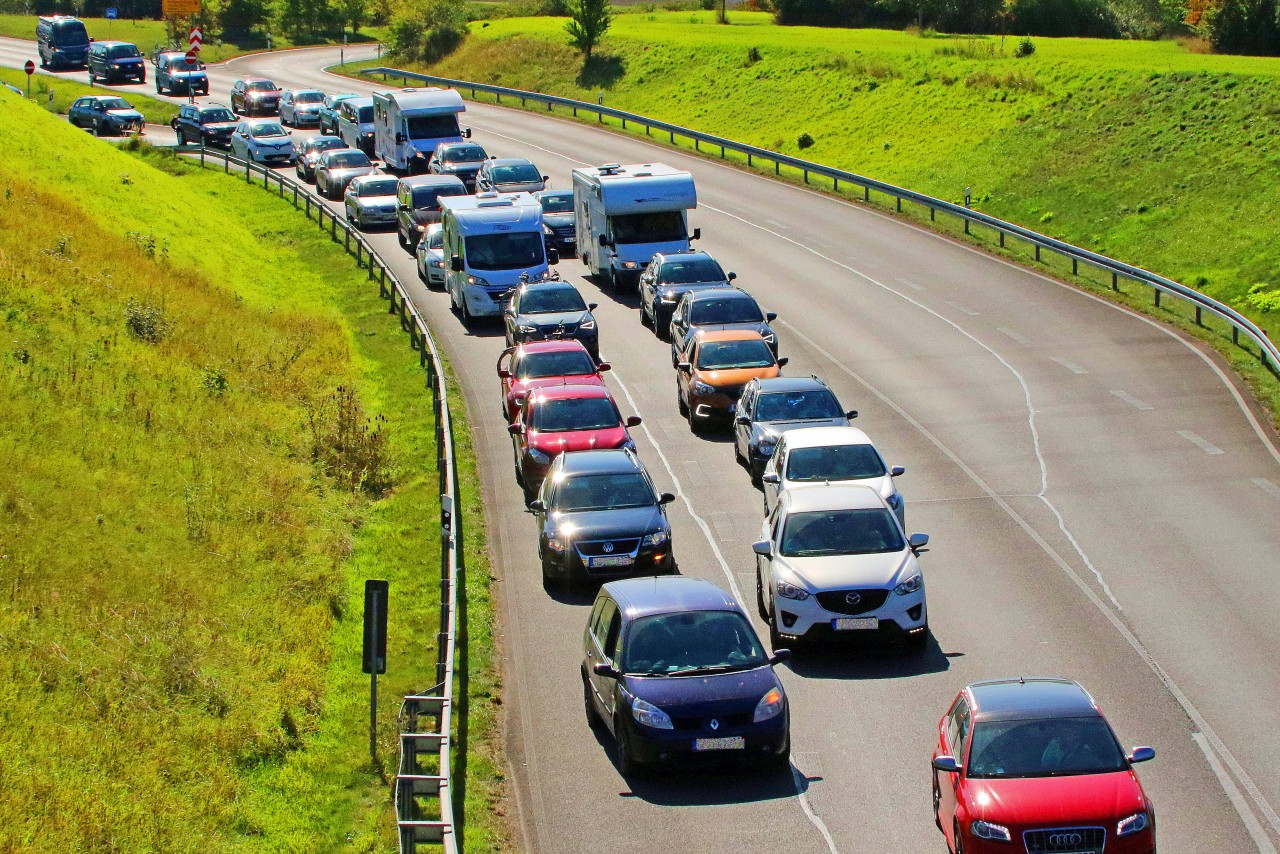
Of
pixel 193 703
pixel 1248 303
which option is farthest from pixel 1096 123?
pixel 193 703

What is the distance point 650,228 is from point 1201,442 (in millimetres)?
15739

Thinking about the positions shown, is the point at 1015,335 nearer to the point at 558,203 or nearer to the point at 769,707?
the point at 558,203

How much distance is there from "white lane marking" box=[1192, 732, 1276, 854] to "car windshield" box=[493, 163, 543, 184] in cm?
3411

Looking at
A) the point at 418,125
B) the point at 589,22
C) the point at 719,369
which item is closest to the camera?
the point at 719,369

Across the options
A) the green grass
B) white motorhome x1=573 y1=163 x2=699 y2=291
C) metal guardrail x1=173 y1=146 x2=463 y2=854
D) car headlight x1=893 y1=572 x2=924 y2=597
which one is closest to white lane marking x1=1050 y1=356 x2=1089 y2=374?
white motorhome x1=573 y1=163 x2=699 y2=291

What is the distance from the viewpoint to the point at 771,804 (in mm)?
13781

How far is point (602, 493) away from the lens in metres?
20.1

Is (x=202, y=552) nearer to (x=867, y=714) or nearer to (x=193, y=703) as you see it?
(x=193, y=703)

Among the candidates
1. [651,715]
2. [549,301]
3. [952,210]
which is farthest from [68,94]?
[651,715]

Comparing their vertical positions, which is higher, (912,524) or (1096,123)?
(1096,123)

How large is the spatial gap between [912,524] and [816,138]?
42386 millimetres

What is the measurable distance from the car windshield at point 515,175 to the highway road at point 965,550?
19.6ft

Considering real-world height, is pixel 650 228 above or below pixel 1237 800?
above

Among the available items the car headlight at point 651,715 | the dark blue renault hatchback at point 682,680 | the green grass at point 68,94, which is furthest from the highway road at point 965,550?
the green grass at point 68,94
